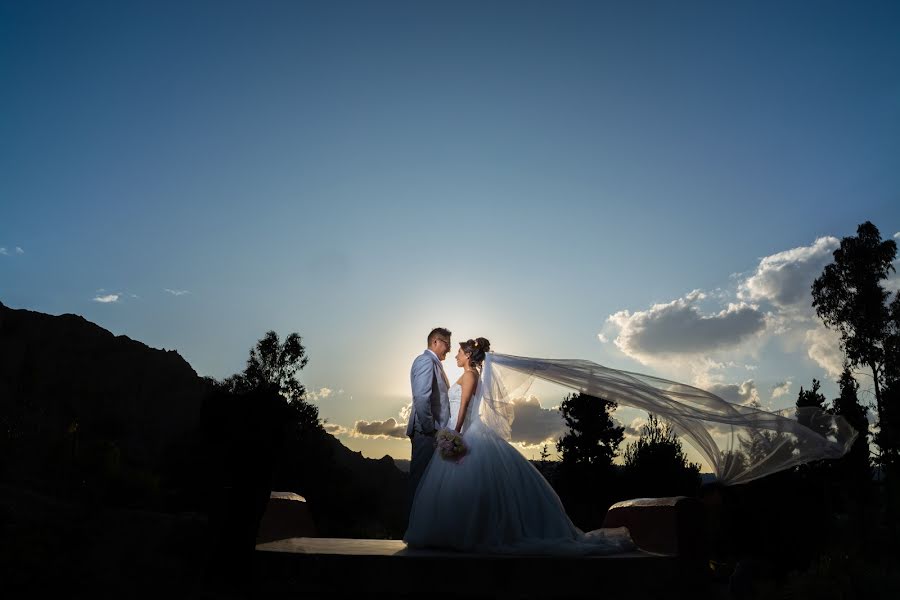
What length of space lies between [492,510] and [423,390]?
4.90 feet

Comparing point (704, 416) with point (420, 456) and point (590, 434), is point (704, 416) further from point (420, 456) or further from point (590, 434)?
point (590, 434)

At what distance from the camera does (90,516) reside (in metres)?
10.5

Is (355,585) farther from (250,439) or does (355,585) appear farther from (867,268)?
(867,268)

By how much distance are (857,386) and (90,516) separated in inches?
1174

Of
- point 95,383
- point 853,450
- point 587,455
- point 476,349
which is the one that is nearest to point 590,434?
point 587,455

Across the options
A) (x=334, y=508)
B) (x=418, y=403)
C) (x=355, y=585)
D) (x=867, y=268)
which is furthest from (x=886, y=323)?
(x=355, y=585)

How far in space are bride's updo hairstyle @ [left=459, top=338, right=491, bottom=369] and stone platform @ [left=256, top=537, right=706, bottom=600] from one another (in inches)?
103

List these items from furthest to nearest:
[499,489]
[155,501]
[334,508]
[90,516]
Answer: [334,508] < [155,501] < [90,516] < [499,489]

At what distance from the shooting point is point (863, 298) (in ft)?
93.1

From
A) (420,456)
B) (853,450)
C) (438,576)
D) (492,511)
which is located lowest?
(438,576)

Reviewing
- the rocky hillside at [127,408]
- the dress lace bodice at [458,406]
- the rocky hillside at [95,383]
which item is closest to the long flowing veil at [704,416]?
the dress lace bodice at [458,406]

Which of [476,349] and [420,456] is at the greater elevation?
[476,349]

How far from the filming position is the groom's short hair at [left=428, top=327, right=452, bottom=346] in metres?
6.98

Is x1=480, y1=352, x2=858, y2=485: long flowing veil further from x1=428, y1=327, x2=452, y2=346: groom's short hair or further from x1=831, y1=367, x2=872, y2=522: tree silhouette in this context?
x1=831, y1=367, x2=872, y2=522: tree silhouette
